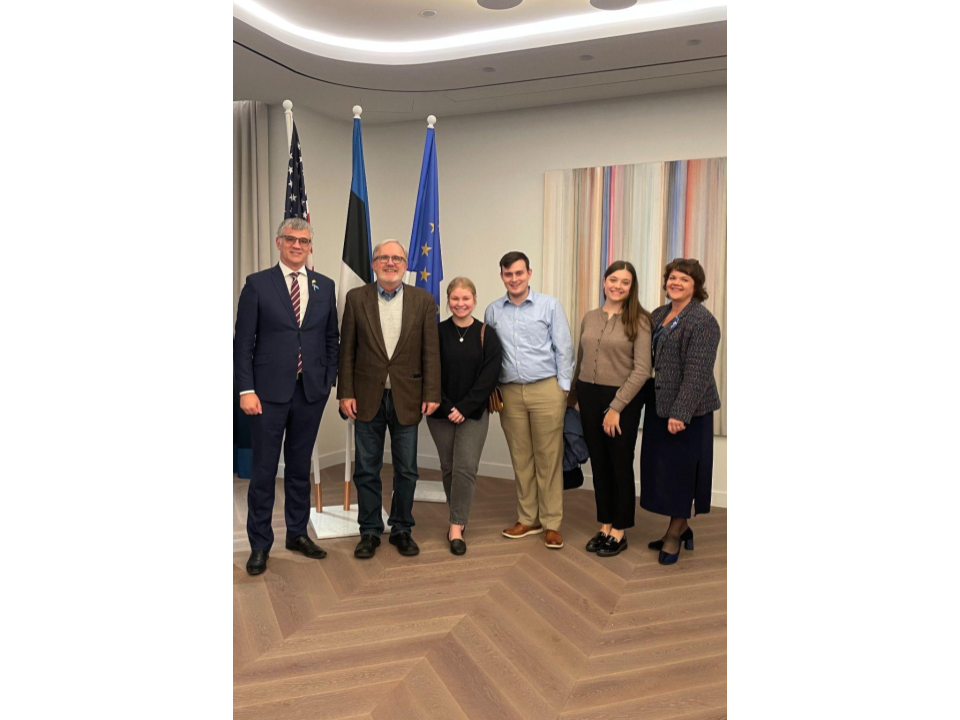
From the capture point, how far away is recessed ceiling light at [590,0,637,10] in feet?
12.6

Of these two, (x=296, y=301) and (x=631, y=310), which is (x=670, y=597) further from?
(x=296, y=301)

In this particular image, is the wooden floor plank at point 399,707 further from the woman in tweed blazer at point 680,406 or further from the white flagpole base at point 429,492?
the white flagpole base at point 429,492

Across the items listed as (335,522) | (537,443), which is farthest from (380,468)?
(537,443)

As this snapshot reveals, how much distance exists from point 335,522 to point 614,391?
75.1 inches

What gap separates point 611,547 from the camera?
12.6ft

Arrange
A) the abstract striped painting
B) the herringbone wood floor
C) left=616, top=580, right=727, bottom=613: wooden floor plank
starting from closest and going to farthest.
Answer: the herringbone wood floor < left=616, top=580, right=727, bottom=613: wooden floor plank < the abstract striped painting

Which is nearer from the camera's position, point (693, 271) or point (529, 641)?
point (529, 641)

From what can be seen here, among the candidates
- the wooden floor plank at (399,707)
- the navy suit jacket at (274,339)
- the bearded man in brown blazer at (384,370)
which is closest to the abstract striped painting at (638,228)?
the bearded man in brown blazer at (384,370)

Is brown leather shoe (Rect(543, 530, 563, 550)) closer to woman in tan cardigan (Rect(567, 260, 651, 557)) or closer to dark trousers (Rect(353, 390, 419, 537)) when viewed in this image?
woman in tan cardigan (Rect(567, 260, 651, 557))

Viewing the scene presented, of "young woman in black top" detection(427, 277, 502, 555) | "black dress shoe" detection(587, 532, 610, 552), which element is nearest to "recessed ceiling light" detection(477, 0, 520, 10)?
"young woman in black top" detection(427, 277, 502, 555)

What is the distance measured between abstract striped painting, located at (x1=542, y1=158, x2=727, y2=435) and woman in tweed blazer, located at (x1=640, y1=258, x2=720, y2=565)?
1171mm

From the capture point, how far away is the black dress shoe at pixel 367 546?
372 centimetres
